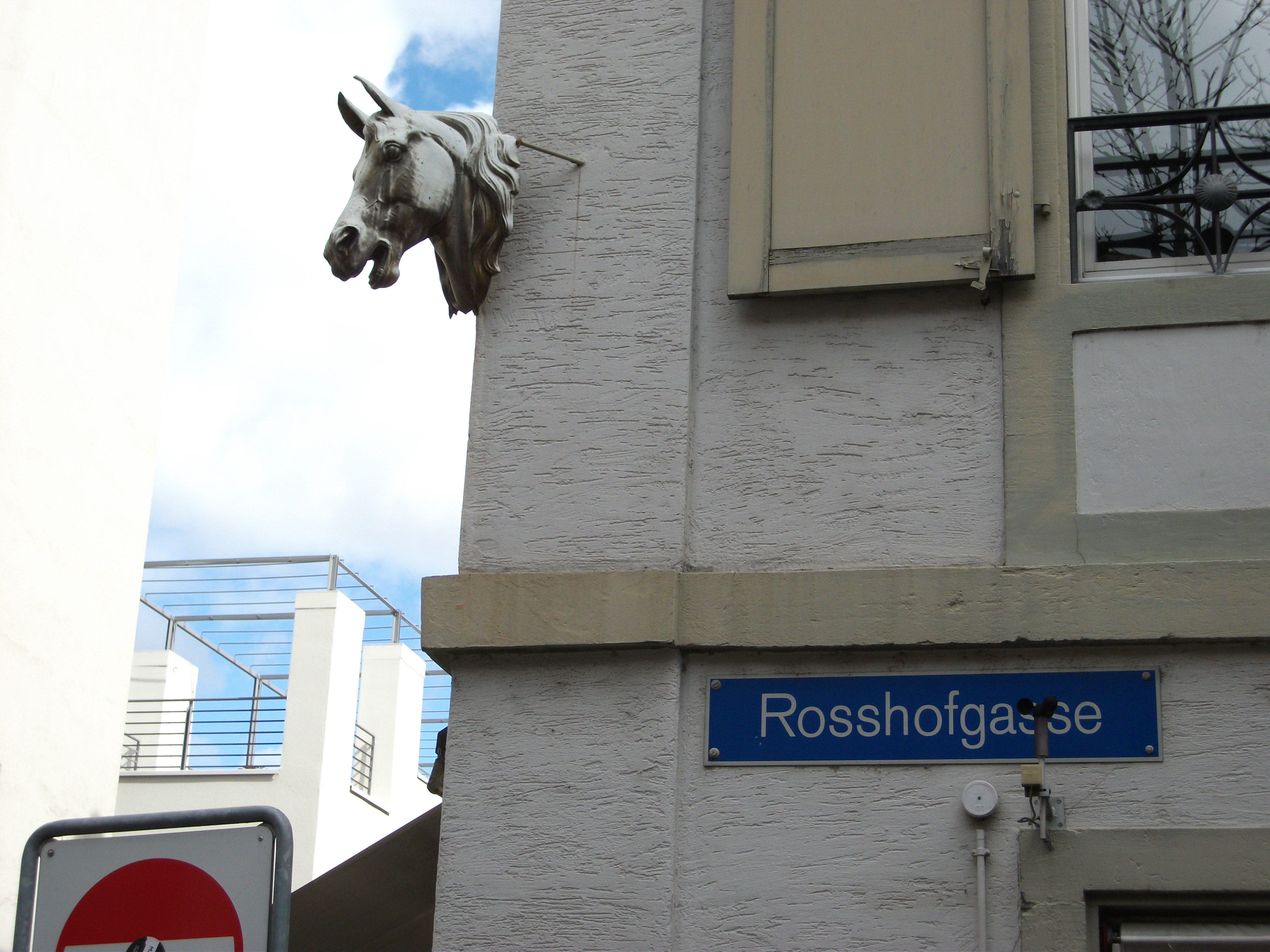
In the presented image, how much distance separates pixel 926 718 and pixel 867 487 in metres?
0.75

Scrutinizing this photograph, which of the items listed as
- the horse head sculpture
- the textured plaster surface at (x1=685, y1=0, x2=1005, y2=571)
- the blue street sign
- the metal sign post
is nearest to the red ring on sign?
the metal sign post

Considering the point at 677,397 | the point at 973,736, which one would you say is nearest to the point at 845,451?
the point at 677,397

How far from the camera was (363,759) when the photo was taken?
20.8 meters

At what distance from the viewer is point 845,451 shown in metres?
5.23

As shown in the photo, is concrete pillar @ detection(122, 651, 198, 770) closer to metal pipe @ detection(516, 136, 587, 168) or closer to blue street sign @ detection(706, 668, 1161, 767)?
metal pipe @ detection(516, 136, 587, 168)

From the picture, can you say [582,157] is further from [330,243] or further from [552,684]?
[552,684]

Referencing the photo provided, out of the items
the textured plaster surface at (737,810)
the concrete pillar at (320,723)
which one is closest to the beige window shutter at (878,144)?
the textured plaster surface at (737,810)

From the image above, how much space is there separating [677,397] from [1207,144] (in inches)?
78.4

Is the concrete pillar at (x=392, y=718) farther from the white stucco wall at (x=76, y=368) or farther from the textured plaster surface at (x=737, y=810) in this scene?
the textured plaster surface at (x=737, y=810)

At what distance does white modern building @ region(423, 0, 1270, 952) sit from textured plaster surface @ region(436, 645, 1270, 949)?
0.01 meters

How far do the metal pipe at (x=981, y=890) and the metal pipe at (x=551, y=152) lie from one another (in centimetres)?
263

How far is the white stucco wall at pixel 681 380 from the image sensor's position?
17.0 ft

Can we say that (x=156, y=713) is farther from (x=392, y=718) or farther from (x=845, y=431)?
(x=845, y=431)

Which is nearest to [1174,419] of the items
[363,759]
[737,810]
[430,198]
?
[737,810]
